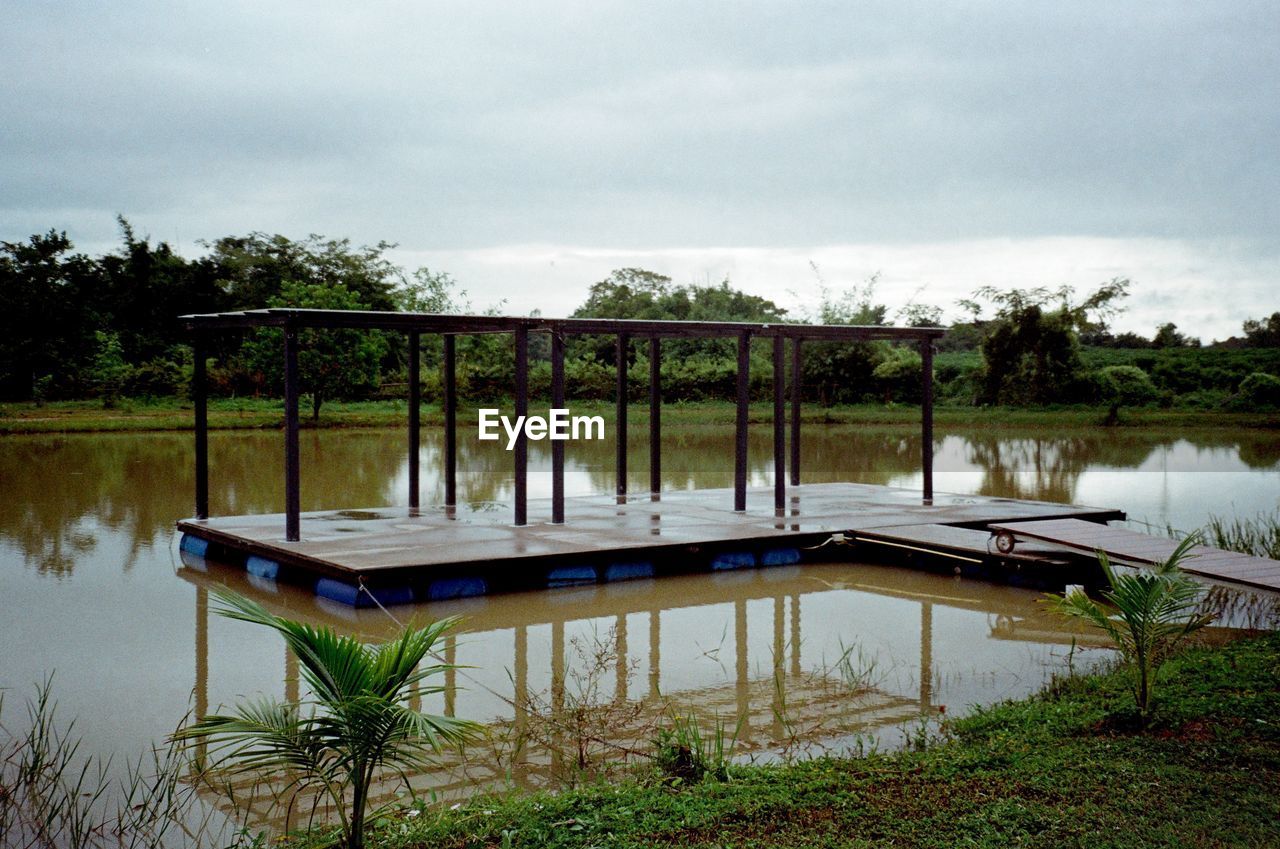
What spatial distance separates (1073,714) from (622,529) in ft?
18.5

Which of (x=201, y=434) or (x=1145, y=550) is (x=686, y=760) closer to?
(x=1145, y=550)

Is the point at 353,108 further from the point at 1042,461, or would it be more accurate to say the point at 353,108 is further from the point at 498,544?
the point at 498,544

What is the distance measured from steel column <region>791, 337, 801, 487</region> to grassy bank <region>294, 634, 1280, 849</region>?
9.09 meters

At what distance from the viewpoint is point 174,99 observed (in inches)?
1054

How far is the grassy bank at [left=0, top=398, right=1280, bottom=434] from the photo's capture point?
2567cm

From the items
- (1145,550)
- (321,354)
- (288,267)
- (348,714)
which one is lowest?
(1145,550)

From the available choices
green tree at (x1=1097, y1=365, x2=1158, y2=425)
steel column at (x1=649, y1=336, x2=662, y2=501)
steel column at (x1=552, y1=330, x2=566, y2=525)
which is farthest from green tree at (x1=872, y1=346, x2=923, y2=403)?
steel column at (x1=552, y1=330, x2=566, y2=525)

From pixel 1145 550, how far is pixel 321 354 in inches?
858

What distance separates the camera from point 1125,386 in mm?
31766

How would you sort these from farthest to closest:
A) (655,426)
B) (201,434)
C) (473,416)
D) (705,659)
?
(473,416), (655,426), (201,434), (705,659)

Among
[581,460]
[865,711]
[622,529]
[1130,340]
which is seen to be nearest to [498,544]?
[622,529]

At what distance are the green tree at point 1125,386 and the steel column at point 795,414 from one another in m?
19.1

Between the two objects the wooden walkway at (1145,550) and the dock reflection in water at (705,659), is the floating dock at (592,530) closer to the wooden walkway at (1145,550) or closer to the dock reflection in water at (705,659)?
the wooden walkway at (1145,550)

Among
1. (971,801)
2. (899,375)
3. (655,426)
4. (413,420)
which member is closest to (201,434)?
(413,420)
